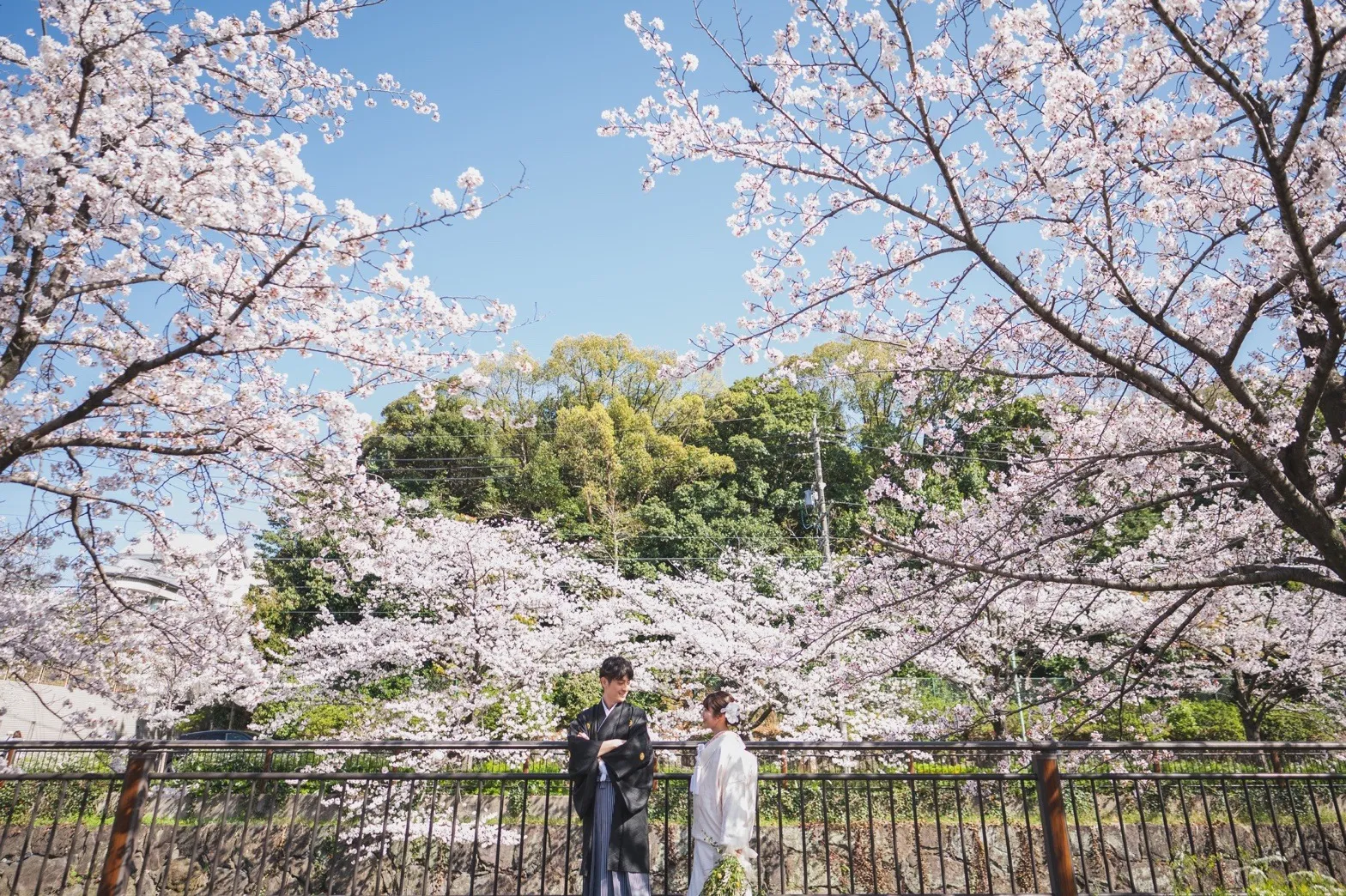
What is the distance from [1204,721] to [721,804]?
1613 centimetres

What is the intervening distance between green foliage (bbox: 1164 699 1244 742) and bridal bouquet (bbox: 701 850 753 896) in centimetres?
1524

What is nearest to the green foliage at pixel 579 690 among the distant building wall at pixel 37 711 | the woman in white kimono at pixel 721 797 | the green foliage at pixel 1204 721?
the woman in white kimono at pixel 721 797

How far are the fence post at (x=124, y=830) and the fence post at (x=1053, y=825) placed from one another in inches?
220

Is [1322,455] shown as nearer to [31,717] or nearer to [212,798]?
[212,798]

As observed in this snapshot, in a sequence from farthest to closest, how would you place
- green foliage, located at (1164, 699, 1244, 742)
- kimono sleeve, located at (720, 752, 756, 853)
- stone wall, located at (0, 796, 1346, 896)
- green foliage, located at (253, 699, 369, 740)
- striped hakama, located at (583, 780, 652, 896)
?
green foliage, located at (253, 699, 369, 740)
green foliage, located at (1164, 699, 1244, 742)
stone wall, located at (0, 796, 1346, 896)
striped hakama, located at (583, 780, 652, 896)
kimono sleeve, located at (720, 752, 756, 853)

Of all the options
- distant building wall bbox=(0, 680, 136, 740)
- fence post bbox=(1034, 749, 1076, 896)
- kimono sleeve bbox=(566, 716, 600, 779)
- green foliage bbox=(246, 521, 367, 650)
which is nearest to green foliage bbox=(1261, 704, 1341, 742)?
fence post bbox=(1034, 749, 1076, 896)

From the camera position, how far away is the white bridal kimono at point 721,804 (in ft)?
12.7

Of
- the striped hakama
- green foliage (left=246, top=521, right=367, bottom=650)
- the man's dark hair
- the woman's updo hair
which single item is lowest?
the striped hakama

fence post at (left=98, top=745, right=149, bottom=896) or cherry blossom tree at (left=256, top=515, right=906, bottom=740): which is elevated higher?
cherry blossom tree at (left=256, top=515, right=906, bottom=740)

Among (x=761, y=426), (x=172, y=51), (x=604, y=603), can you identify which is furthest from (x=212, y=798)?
(x=761, y=426)

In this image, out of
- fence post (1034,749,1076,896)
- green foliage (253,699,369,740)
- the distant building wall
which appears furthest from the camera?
the distant building wall

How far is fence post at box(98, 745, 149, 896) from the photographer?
450cm

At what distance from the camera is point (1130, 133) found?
14.7ft

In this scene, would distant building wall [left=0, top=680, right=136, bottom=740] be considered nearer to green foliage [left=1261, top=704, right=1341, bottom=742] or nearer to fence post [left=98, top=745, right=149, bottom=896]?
fence post [left=98, top=745, right=149, bottom=896]
